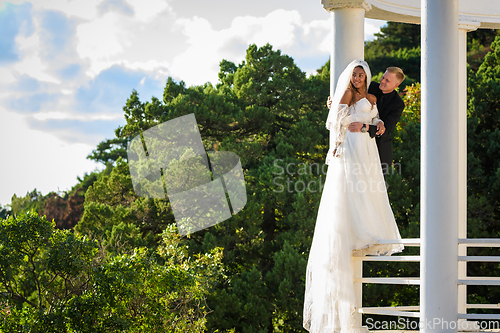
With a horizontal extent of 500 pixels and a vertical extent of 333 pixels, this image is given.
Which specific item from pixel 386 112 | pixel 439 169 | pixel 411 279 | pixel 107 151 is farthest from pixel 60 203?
pixel 439 169

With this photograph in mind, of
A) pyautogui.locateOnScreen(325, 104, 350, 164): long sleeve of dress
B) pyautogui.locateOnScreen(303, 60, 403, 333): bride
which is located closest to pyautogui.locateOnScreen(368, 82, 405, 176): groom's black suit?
pyautogui.locateOnScreen(303, 60, 403, 333): bride

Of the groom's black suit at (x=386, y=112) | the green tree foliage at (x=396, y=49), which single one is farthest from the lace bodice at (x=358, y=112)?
the green tree foliage at (x=396, y=49)

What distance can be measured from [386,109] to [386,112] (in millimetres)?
35

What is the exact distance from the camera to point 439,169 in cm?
473

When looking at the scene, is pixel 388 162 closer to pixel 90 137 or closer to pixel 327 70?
pixel 327 70

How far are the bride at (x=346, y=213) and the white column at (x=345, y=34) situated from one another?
1.43 ft

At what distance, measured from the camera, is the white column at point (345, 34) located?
6324 millimetres

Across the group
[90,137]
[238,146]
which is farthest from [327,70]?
[90,137]

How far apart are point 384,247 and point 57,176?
→ 3380cm

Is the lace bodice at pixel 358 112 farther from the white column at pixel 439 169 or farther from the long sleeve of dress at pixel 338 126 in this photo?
the white column at pixel 439 169

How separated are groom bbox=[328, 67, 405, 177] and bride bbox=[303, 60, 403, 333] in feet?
0.20

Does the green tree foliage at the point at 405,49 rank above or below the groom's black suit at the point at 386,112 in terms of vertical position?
above

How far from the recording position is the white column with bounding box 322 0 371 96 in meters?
6.32

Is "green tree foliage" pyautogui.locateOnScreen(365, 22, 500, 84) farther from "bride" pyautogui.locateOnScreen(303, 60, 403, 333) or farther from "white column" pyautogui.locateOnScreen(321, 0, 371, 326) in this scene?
"bride" pyautogui.locateOnScreen(303, 60, 403, 333)
